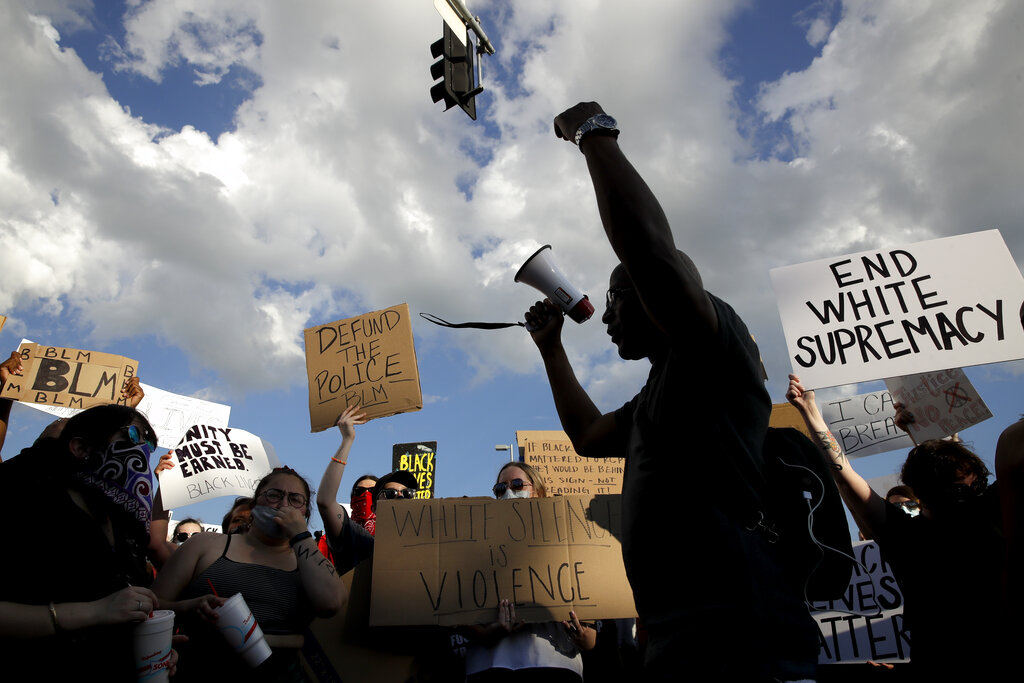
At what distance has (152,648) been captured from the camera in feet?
6.49

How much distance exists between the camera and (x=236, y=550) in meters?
2.74

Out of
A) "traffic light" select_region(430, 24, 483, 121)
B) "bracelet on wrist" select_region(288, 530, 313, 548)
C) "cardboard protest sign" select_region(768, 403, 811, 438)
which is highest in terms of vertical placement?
"traffic light" select_region(430, 24, 483, 121)

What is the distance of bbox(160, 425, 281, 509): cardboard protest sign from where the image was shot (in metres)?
5.54

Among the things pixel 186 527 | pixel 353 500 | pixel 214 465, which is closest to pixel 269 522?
pixel 353 500

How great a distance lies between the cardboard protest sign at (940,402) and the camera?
397cm

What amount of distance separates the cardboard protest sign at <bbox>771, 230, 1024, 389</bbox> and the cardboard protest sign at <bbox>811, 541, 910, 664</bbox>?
5.17 ft

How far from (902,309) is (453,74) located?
4.48 m

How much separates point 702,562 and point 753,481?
21cm

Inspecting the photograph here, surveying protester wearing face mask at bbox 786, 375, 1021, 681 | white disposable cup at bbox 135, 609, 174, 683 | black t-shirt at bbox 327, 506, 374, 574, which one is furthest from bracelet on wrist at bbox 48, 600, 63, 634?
protester wearing face mask at bbox 786, 375, 1021, 681

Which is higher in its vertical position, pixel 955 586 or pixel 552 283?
pixel 552 283

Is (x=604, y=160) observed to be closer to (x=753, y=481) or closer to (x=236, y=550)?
(x=753, y=481)

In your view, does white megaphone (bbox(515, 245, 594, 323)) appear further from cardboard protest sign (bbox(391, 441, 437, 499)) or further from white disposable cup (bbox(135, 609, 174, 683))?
cardboard protest sign (bbox(391, 441, 437, 499))

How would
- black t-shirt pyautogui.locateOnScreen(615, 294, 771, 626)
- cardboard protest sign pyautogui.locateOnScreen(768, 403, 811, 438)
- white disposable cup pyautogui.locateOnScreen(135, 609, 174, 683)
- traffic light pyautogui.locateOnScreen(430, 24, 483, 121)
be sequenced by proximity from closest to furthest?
black t-shirt pyautogui.locateOnScreen(615, 294, 771, 626), white disposable cup pyautogui.locateOnScreen(135, 609, 174, 683), cardboard protest sign pyautogui.locateOnScreen(768, 403, 811, 438), traffic light pyautogui.locateOnScreen(430, 24, 483, 121)

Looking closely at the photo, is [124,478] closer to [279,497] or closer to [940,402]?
[279,497]
